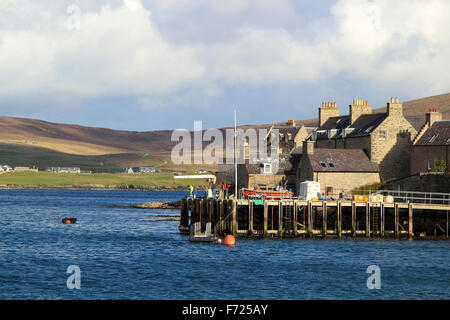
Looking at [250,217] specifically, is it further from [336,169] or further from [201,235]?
[336,169]

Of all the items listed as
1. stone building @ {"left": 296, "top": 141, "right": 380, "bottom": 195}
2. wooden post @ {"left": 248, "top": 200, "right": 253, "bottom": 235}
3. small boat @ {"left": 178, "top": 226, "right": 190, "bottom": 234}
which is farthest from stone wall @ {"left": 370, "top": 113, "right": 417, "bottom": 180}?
wooden post @ {"left": 248, "top": 200, "right": 253, "bottom": 235}

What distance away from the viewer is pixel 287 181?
8669 centimetres

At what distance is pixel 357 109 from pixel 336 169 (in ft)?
60.6

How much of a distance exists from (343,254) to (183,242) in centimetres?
1608

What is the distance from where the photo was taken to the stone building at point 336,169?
3132 inches

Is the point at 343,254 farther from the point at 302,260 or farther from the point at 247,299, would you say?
the point at 247,299

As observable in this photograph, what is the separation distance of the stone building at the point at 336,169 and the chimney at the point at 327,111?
21.4 meters

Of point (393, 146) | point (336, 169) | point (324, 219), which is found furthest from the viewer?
point (393, 146)

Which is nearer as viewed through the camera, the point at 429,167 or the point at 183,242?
the point at 183,242

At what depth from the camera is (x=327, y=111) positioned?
106m

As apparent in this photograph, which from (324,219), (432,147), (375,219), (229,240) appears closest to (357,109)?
(432,147)

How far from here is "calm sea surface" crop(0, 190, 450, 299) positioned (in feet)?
138

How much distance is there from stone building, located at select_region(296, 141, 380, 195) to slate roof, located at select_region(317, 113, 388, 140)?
16.3 feet
